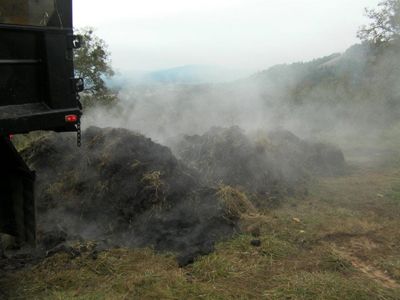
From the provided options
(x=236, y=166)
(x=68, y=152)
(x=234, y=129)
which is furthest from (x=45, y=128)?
(x=234, y=129)

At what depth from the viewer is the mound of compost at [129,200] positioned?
4926 mm

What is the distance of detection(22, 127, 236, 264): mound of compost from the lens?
4926mm

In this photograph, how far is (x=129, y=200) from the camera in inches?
215

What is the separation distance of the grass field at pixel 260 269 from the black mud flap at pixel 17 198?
0.64 m

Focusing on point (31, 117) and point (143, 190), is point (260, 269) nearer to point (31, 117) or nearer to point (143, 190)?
point (143, 190)

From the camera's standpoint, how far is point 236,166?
748cm

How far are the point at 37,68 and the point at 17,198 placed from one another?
1.23m

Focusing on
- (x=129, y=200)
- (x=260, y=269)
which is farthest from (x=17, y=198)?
(x=260, y=269)

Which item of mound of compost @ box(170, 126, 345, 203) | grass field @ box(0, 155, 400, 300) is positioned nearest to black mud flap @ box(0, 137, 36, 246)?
grass field @ box(0, 155, 400, 300)

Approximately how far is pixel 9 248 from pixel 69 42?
276cm

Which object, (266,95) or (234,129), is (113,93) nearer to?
(266,95)

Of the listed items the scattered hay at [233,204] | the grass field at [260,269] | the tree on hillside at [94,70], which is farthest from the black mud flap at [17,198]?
the tree on hillside at [94,70]

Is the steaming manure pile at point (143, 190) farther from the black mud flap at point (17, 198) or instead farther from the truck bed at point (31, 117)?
the truck bed at point (31, 117)

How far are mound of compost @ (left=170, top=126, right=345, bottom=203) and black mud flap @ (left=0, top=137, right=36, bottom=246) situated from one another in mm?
3383
